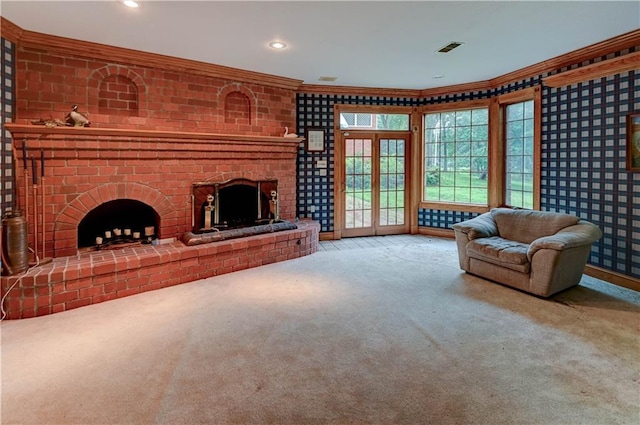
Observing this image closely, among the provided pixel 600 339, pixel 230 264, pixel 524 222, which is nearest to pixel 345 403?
pixel 600 339

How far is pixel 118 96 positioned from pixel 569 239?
16.8 ft

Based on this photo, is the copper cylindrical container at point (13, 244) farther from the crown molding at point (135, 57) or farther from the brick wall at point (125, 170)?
the crown molding at point (135, 57)

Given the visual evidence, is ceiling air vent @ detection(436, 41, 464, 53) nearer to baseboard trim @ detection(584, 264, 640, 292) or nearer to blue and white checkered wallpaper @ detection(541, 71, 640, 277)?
blue and white checkered wallpaper @ detection(541, 71, 640, 277)

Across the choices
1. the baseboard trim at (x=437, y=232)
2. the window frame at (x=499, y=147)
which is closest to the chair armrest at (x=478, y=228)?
the window frame at (x=499, y=147)

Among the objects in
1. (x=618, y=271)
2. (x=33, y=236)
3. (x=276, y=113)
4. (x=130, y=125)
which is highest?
(x=276, y=113)

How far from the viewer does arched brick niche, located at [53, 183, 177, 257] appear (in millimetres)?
3973

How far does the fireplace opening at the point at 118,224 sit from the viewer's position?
4.51 meters

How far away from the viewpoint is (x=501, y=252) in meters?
4.05

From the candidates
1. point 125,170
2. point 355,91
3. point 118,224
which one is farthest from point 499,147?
point 118,224

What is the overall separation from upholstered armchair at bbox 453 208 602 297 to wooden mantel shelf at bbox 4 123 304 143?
3.12m

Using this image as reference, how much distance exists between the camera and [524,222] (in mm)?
4516

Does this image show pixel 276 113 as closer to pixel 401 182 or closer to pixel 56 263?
pixel 401 182

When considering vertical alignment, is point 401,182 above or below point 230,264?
above

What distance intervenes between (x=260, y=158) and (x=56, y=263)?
285 cm
